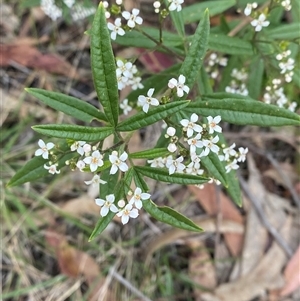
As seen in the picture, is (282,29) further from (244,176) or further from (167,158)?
(244,176)

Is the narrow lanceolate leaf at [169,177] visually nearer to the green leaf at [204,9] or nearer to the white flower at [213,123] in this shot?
the white flower at [213,123]

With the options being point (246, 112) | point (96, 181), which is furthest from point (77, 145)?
point (246, 112)

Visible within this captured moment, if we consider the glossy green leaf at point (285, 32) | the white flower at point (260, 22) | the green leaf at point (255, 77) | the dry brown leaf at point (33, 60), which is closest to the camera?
the white flower at point (260, 22)

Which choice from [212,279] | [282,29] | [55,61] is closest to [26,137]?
[55,61]

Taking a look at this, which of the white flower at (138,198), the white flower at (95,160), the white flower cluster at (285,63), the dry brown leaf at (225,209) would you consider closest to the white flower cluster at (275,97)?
the white flower cluster at (285,63)

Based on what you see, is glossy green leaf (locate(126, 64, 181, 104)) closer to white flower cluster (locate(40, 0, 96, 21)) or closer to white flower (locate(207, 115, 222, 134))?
white flower (locate(207, 115, 222, 134))

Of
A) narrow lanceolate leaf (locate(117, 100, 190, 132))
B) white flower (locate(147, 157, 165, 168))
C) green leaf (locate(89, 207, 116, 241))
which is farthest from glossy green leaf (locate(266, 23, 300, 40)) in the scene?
green leaf (locate(89, 207, 116, 241))
